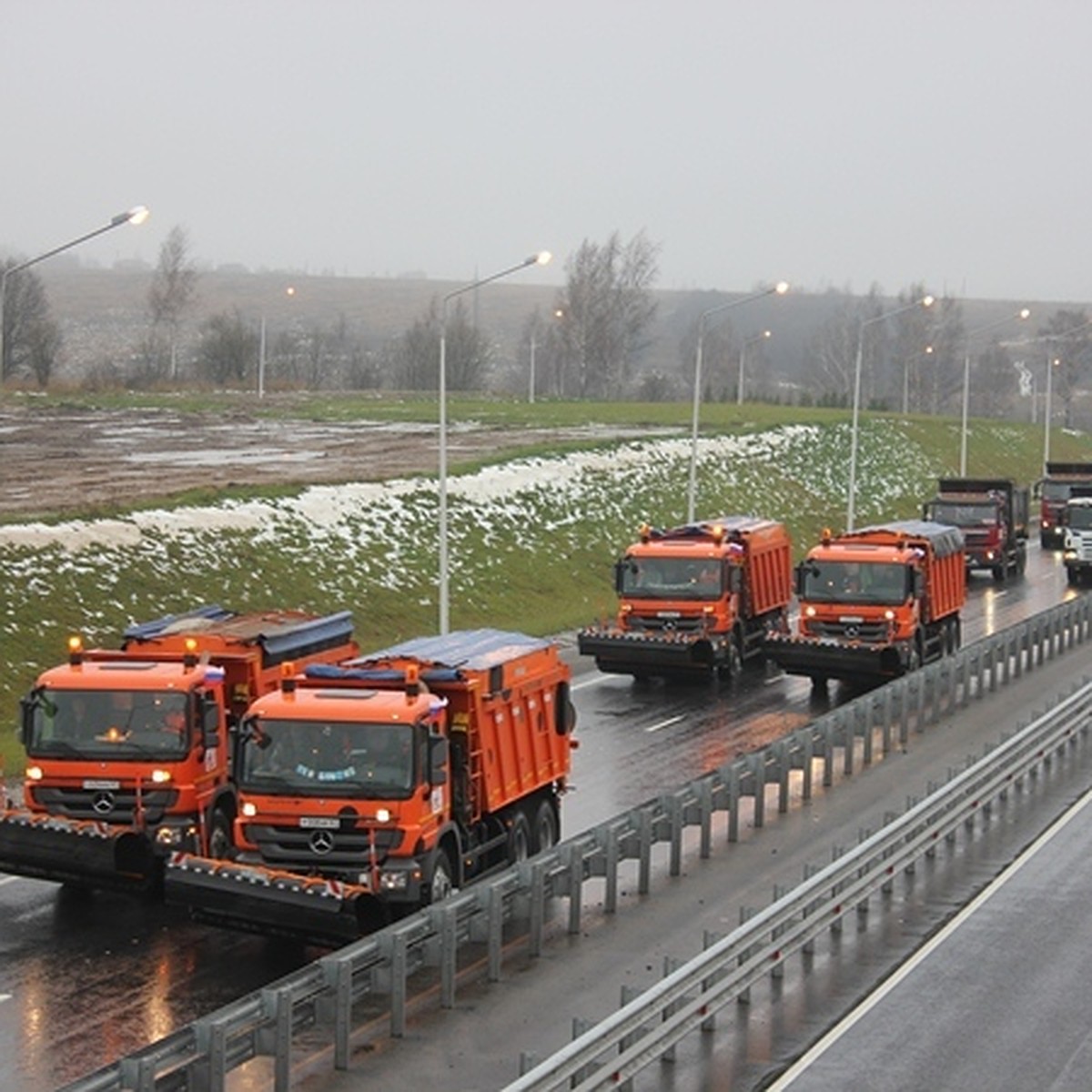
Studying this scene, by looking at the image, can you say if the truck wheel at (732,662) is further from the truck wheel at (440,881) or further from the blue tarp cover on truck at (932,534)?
the truck wheel at (440,881)

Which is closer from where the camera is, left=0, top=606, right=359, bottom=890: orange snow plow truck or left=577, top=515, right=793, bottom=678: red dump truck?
left=0, top=606, right=359, bottom=890: orange snow plow truck

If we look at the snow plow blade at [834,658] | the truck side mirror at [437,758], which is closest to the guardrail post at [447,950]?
the truck side mirror at [437,758]

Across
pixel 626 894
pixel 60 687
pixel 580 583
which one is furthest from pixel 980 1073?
pixel 580 583

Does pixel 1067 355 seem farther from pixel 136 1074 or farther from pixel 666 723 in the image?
pixel 136 1074

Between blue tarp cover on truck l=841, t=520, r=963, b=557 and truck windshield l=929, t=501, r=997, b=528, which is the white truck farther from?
blue tarp cover on truck l=841, t=520, r=963, b=557

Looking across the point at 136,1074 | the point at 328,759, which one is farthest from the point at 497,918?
the point at 136,1074

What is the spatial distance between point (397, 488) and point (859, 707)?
30.2 metres

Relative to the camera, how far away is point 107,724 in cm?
2131

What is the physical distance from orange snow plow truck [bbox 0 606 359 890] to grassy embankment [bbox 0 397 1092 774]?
826 cm

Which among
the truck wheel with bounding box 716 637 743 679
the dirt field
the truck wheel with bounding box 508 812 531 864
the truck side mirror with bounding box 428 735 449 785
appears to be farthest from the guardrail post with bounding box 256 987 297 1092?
the dirt field

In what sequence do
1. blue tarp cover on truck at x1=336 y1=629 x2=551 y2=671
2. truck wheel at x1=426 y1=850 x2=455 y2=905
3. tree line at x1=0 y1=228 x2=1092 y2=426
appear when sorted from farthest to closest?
1. tree line at x1=0 y1=228 x2=1092 y2=426
2. blue tarp cover on truck at x1=336 y1=629 x2=551 y2=671
3. truck wheel at x1=426 y1=850 x2=455 y2=905

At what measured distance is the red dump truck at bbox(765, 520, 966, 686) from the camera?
37.2 meters

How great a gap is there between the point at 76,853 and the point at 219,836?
1.55 m

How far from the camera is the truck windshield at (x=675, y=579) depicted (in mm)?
38375
